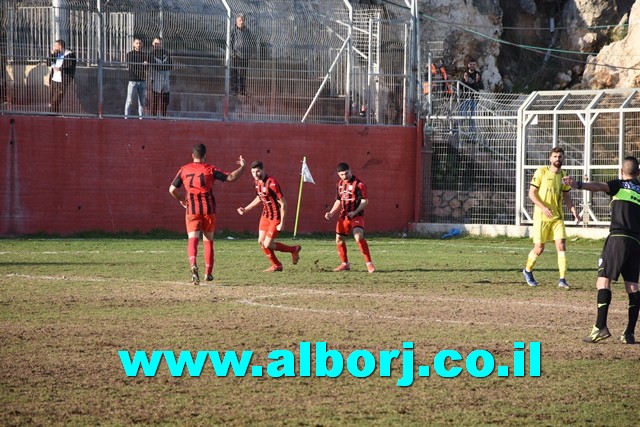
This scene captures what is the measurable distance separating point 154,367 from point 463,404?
2881 mm

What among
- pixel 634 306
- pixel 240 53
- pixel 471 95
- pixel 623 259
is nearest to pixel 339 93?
pixel 240 53

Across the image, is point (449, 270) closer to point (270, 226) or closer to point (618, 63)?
point (270, 226)

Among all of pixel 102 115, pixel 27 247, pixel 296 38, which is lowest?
pixel 27 247

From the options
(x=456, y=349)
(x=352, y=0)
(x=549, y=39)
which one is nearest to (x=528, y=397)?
(x=456, y=349)

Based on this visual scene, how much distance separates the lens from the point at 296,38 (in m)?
28.6

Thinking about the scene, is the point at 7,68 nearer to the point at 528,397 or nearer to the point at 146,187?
the point at 146,187

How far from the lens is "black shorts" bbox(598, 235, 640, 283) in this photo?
11633 millimetres

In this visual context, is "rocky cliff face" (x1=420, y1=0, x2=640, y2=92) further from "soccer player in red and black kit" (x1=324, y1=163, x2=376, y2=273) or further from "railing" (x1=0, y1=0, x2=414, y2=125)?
"soccer player in red and black kit" (x1=324, y1=163, x2=376, y2=273)

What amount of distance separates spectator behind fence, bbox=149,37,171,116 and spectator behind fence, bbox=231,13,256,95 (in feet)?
5.56

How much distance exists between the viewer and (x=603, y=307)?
454 inches

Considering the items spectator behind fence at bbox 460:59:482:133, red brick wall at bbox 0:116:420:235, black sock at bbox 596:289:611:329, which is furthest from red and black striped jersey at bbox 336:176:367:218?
spectator behind fence at bbox 460:59:482:133

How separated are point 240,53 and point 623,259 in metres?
17.9

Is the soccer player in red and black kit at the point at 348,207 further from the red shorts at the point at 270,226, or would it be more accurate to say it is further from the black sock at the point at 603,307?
the black sock at the point at 603,307

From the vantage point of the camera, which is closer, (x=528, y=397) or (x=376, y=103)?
(x=528, y=397)
